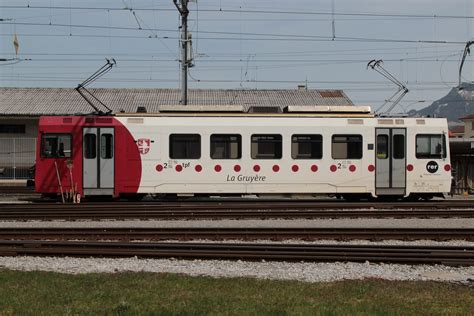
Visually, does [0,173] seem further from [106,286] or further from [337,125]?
[106,286]

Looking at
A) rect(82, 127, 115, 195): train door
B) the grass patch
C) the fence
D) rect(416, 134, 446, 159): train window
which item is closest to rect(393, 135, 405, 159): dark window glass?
rect(416, 134, 446, 159): train window

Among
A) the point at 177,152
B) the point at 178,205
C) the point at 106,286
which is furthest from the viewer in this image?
the point at 177,152

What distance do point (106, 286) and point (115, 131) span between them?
13.7 metres

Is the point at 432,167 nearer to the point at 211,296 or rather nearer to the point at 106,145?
the point at 106,145

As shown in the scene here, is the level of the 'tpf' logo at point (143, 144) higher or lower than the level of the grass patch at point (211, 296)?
higher

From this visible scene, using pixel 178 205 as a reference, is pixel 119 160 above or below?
above

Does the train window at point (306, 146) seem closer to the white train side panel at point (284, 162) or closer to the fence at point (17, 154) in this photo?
the white train side panel at point (284, 162)

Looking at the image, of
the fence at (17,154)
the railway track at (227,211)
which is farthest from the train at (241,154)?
the fence at (17,154)

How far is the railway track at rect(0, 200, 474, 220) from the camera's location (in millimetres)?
17984

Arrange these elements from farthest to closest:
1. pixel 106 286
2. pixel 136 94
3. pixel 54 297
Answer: pixel 136 94 < pixel 106 286 < pixel 54 297

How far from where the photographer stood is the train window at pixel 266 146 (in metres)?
22.2

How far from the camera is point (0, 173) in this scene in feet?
125

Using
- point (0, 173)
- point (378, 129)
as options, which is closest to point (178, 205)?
point (378, 129)

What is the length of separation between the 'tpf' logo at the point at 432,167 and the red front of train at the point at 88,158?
10.7 metres
